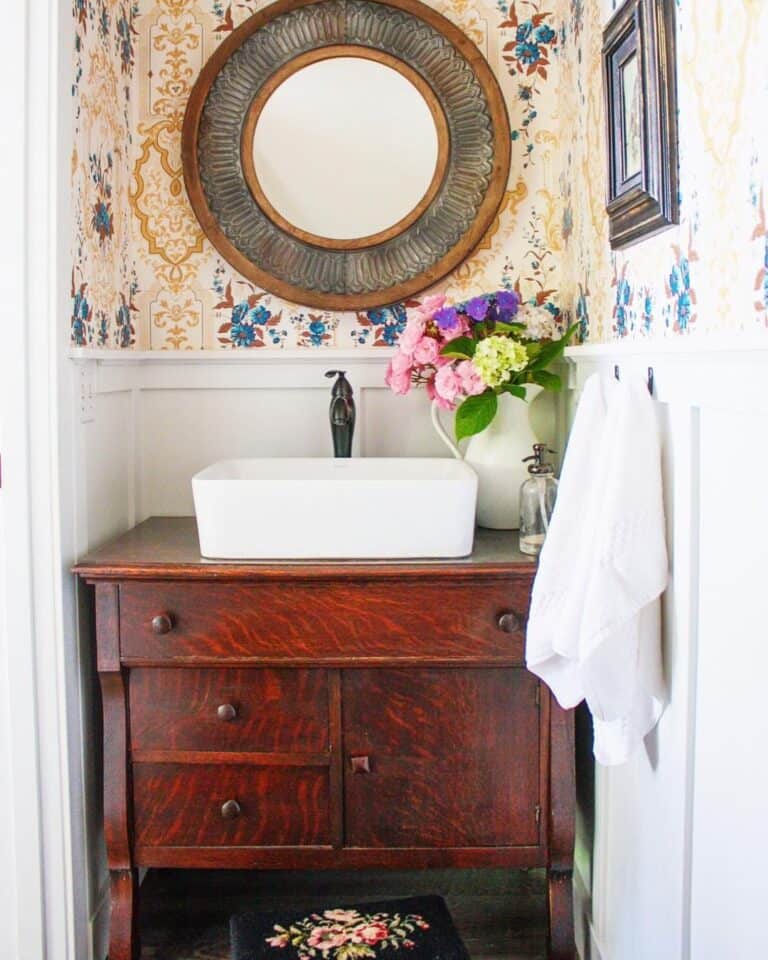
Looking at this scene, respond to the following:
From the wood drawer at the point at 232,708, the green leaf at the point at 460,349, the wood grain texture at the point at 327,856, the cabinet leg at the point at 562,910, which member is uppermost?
the green leaf at the point at 460,349

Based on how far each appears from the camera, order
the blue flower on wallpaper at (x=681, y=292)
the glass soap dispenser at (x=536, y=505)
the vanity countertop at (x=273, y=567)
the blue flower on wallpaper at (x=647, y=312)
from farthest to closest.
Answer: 1. the glass soap dispenser at (x=536, y=505)
2. the vanity countertop at (x=273, y=567)
3. the blue flower on wallpaper at (x=647, y=312)
4. the blue flower on wallpaper at (x=681, y=292)

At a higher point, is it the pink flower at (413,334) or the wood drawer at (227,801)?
the pink flower at (413,334)

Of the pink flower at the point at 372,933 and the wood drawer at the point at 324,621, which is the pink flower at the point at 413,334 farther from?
the pink flower at the point at 372,933

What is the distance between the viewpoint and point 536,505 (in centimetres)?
203

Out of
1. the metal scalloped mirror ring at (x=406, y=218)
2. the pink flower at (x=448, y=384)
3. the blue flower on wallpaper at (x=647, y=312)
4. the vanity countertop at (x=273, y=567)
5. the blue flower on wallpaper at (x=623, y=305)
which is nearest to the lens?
the blue flower on wallpaper at (x=647, y=312)

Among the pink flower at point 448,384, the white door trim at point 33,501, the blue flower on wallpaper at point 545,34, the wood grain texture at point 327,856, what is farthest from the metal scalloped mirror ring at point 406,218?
the wood grain texture at point 327,856

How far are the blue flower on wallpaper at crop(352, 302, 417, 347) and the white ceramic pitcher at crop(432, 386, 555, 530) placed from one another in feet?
1.12

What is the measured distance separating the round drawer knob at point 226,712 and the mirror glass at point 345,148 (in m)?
1.09

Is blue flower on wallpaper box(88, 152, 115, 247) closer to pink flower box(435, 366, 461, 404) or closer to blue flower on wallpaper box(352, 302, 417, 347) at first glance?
blue flower on wallpaper box(352, 302, 417, 347)

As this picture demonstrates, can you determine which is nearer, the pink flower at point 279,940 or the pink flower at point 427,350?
the pink flower at point 279,940

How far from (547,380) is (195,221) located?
2.97 feet

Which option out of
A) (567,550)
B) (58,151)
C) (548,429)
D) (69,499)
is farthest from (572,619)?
(58,151)

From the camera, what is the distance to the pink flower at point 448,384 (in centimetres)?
212

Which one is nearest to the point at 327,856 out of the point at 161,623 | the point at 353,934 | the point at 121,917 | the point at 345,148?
the point at 353,934
